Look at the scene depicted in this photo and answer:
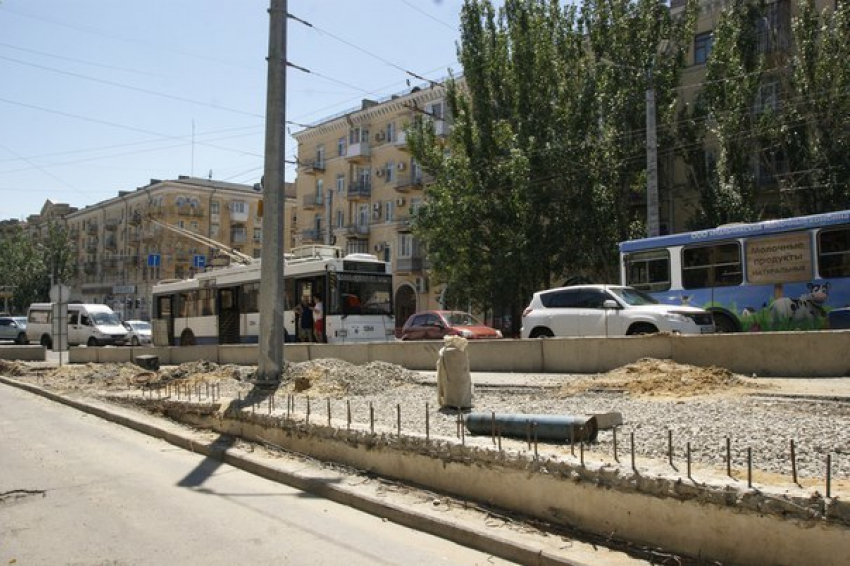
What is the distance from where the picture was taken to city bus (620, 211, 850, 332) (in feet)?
48.8

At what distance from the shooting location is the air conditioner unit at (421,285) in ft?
158

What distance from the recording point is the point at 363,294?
21984 mm

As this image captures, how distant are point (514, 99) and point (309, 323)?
1503 cm

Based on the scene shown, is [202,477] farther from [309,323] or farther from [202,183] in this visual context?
[202,183]

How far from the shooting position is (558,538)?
4.77 m

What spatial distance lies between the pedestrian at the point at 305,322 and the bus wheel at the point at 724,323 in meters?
11.5

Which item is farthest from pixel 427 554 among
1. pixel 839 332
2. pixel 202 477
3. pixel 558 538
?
pixel 839 332

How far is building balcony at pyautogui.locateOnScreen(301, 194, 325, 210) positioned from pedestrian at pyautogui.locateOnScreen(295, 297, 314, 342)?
3636 cm

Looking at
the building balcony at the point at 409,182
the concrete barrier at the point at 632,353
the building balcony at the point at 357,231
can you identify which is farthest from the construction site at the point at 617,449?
the building balcony at the point at 357,231

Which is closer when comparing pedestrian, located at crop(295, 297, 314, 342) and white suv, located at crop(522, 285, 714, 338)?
white suv, located at crop(522, 285, 714, 338)

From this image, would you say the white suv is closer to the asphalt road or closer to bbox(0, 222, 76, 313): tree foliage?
the asphalt road

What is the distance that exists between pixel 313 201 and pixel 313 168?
2.77 meters

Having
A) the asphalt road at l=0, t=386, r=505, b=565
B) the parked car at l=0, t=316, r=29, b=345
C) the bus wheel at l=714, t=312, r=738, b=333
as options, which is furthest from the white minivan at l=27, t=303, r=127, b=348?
the bus wheel at l=714, t=312, r=738, b=333

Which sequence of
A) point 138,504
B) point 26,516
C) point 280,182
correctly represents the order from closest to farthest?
point 26,516
point 138,504
point 280,182
